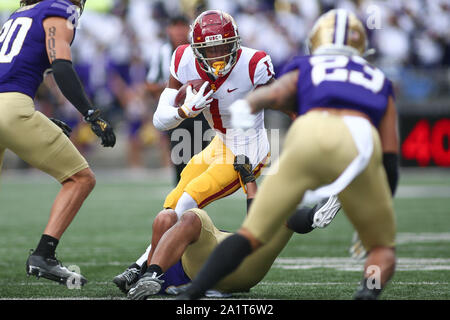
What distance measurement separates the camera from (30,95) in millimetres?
4398

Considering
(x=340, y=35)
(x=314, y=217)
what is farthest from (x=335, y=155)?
(x=314, y=217)

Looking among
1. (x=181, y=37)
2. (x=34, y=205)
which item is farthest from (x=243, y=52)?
(x=34, y=205)

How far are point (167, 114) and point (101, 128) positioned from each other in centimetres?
43

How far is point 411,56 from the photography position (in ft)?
46.7

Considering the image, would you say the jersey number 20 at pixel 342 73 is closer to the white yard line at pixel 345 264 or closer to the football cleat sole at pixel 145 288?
the football cleat sole at pixel 145 288

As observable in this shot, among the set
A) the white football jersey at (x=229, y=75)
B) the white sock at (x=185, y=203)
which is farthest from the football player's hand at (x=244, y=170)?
the white sock at (x=185, y=203)

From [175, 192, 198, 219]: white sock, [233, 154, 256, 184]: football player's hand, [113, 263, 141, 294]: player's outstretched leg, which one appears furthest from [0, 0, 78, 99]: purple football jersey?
[233, 154, 256, 184]: football player's hand

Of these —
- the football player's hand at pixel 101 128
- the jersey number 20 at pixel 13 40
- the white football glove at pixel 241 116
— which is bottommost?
the football player's hand at pixel 101 128

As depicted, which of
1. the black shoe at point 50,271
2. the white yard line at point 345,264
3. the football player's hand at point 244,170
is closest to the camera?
the black shoe at point 50,271

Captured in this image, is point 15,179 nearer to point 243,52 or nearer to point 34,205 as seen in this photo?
point 34,205

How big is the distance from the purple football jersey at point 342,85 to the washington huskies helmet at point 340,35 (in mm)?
62

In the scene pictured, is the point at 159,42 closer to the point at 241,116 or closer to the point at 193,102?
the point at 193,102

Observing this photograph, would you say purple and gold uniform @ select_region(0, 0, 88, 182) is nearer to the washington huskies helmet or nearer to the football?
the football

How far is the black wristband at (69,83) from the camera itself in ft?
14.0
